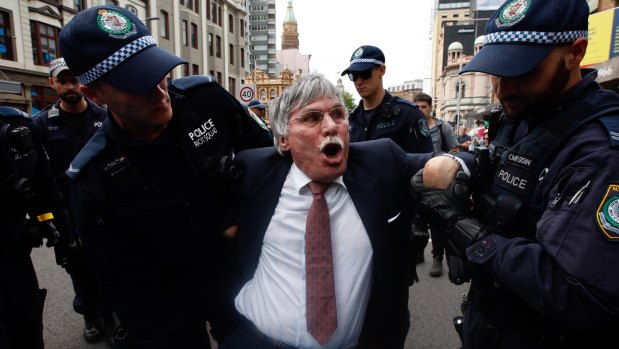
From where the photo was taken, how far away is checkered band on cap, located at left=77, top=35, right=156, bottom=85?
70.5 inches

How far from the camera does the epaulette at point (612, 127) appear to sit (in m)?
1.17

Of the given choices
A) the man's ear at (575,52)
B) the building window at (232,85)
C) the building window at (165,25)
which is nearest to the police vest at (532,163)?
the man's ear at (575,52)

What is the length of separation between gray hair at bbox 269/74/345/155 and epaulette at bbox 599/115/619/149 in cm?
115

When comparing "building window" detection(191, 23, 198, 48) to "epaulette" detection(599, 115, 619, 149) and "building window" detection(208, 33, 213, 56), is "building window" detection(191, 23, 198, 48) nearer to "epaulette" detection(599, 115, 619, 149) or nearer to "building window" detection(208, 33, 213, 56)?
"building window" detection(208, 33, 213, 56)

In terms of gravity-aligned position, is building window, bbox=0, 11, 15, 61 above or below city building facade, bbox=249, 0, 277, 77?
below

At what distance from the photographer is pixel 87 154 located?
75.7 inches

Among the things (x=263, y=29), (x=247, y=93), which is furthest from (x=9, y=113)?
(x=263, y=29)

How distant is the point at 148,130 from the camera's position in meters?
1.99

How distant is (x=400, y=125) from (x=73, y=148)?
3271mm

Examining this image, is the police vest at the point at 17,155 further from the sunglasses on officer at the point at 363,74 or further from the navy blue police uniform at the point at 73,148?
the sunglasses on officer at the point at 363,74

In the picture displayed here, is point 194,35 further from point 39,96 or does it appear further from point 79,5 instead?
point 39,96

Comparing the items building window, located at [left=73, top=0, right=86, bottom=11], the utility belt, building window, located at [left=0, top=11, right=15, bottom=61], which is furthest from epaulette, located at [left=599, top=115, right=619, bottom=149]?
building window, located at [left=73, top=0, right=86, bottom=11]

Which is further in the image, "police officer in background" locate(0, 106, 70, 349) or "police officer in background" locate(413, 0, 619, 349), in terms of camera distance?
"police officer in background" locate(0, 106, 70, 349)

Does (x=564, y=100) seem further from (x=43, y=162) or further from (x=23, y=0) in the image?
(x=23, y=0)
